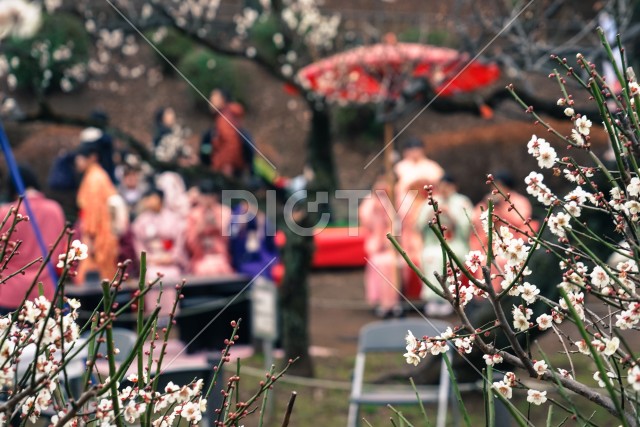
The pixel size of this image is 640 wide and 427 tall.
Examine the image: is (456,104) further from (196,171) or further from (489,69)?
(489,69)

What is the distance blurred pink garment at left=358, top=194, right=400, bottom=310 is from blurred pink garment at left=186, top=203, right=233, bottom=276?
182 cm

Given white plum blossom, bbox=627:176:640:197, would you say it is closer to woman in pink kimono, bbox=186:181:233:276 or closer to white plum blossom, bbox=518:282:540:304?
white plum blossom, bbox=518:282:540:304

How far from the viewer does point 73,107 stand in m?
22.1

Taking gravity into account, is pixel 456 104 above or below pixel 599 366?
above

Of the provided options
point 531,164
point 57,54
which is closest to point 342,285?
point 531,164

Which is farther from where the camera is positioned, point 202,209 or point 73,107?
point 73,107

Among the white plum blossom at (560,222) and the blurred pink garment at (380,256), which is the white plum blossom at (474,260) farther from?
the blurred pink garment at (380,256)

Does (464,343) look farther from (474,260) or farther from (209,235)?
(209,235)

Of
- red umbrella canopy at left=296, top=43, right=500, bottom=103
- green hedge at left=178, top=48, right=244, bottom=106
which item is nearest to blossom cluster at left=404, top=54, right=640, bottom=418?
red umbrella canopy at left=296, top=43, right=500, bottom=103

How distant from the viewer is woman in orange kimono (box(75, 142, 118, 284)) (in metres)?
8.56

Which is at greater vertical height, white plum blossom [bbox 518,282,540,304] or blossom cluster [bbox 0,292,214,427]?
white plum blossom [bbox 518,282,540,304]

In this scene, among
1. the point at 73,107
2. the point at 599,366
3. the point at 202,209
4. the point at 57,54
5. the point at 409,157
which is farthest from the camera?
the point at 73,107

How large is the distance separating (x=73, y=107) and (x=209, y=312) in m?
15.2

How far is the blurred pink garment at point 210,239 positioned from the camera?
870 centimetres
